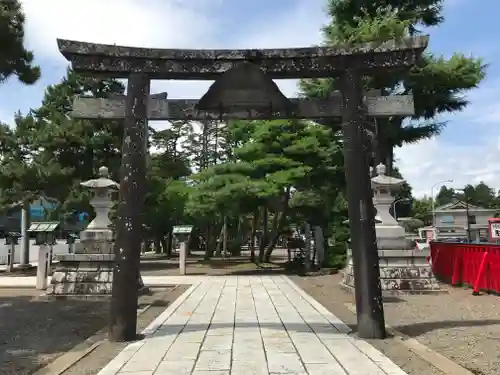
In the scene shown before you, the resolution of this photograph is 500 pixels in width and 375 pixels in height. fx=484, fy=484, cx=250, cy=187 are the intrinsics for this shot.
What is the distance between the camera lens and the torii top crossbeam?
736cm

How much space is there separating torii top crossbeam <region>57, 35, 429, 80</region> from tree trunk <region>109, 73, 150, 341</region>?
0.30 meters

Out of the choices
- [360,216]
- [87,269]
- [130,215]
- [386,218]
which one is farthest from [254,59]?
[87,269]

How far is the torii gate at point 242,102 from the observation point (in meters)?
7.06

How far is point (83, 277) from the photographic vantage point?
43.2 ft

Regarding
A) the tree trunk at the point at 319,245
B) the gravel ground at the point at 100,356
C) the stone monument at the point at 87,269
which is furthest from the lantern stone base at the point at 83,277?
the tree trunk at the point at 319,245

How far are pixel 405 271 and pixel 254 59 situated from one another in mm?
8303

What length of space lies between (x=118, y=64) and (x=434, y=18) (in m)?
19.5

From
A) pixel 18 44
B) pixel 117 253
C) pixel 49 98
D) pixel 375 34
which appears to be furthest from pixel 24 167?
pixel 117 253

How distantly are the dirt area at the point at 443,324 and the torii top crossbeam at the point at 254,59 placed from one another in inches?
164

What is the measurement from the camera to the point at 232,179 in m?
20.8

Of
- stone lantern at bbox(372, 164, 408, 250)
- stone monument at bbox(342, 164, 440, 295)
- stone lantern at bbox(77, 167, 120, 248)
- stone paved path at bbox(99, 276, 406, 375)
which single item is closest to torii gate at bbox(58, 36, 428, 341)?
stone paved path at bbox(99, 276, 406, 375)

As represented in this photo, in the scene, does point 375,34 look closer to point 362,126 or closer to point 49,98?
point 362,126

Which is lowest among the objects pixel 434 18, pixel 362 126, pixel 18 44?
pixel 362 126

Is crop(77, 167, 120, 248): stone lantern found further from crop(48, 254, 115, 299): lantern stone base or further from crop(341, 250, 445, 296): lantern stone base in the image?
crop(341, 250, 445, 296): lantern stone base
